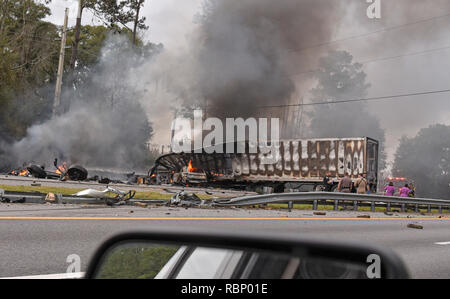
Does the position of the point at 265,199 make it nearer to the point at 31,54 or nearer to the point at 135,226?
the point at 135,226

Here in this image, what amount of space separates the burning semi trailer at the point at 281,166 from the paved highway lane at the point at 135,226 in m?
14.2

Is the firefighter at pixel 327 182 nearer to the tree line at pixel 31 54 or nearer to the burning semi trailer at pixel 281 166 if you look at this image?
the burning semi trailer at pixel 281 166

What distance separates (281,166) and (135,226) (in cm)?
2520

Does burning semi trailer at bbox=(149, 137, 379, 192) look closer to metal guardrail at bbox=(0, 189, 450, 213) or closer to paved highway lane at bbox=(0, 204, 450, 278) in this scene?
metal guardrail at bbox=(0, 189, 450, 213)

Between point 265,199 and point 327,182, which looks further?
point 327,182

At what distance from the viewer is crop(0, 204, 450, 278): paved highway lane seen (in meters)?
5.76

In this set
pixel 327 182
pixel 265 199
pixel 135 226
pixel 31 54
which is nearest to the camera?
pixel 135 226

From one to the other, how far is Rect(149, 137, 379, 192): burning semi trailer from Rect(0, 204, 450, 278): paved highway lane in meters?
14.2

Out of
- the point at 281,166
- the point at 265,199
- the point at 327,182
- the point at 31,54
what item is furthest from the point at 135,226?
the point at 31,54

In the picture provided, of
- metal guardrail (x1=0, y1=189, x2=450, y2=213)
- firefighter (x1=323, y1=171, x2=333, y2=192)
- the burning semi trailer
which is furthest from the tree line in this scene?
metal guardrail (x1=0, y1=189, x2=450, y2=213)

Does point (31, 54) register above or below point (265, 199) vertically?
above

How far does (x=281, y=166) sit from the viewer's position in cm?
2869

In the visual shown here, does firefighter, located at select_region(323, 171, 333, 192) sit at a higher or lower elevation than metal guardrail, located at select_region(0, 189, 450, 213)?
higher

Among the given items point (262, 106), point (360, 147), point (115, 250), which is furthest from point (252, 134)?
point (115, 250)
